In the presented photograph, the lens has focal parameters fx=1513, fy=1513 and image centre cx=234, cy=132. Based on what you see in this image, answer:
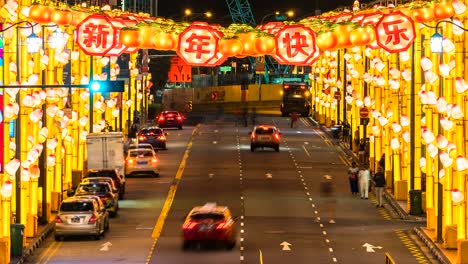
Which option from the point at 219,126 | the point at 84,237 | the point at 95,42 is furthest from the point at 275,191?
the point at 219,126

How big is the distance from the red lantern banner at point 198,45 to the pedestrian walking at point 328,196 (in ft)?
45.6

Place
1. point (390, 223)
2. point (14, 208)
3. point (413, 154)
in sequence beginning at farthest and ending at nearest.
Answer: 1. point (413, 154)
2. point (390, 223)
3. point (14, 208)

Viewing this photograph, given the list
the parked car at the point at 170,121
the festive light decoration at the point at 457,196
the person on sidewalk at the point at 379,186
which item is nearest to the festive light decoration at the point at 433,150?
the festive light decoration at the point at 457,196

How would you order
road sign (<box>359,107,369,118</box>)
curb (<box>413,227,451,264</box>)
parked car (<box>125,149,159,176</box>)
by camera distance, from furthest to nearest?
1. road sign (<box>359,107,369,118</box>)
2. parked car (<box>125,149,159,176</box>)
3. curb (<box>413,227,451,264</box>)

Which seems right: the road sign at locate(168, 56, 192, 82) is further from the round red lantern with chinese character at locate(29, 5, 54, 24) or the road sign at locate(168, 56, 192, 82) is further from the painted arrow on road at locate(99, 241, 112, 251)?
the round red lantern with chinese character at locate(29, 5, 54, 24)

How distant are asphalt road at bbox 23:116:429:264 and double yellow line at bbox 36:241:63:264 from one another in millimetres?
33

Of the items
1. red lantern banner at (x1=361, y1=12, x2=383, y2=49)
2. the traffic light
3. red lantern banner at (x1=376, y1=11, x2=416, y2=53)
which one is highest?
red lantern banner at (x1=361, y1=12, x2=383, y2=49)

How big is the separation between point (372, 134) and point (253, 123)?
43.6 m

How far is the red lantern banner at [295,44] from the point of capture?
47.2 metres

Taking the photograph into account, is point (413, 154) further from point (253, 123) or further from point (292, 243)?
point (253, 123)

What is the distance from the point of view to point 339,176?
77812 millimetres

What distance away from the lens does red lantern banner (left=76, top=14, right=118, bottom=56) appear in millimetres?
48375

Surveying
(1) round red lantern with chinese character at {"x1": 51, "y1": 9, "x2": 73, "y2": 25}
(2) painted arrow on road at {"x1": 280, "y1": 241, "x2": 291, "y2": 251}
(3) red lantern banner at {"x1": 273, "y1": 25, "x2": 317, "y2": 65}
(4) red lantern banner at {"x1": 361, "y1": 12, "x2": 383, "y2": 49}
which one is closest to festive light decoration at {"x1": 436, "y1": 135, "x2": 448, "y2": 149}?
(4) red lantern banner at {"x1": 361, "y1": 12, "x2": 383, "y2": 49}

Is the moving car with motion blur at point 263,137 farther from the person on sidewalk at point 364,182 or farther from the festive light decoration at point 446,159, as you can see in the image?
the festive light decoration at point 446,159
